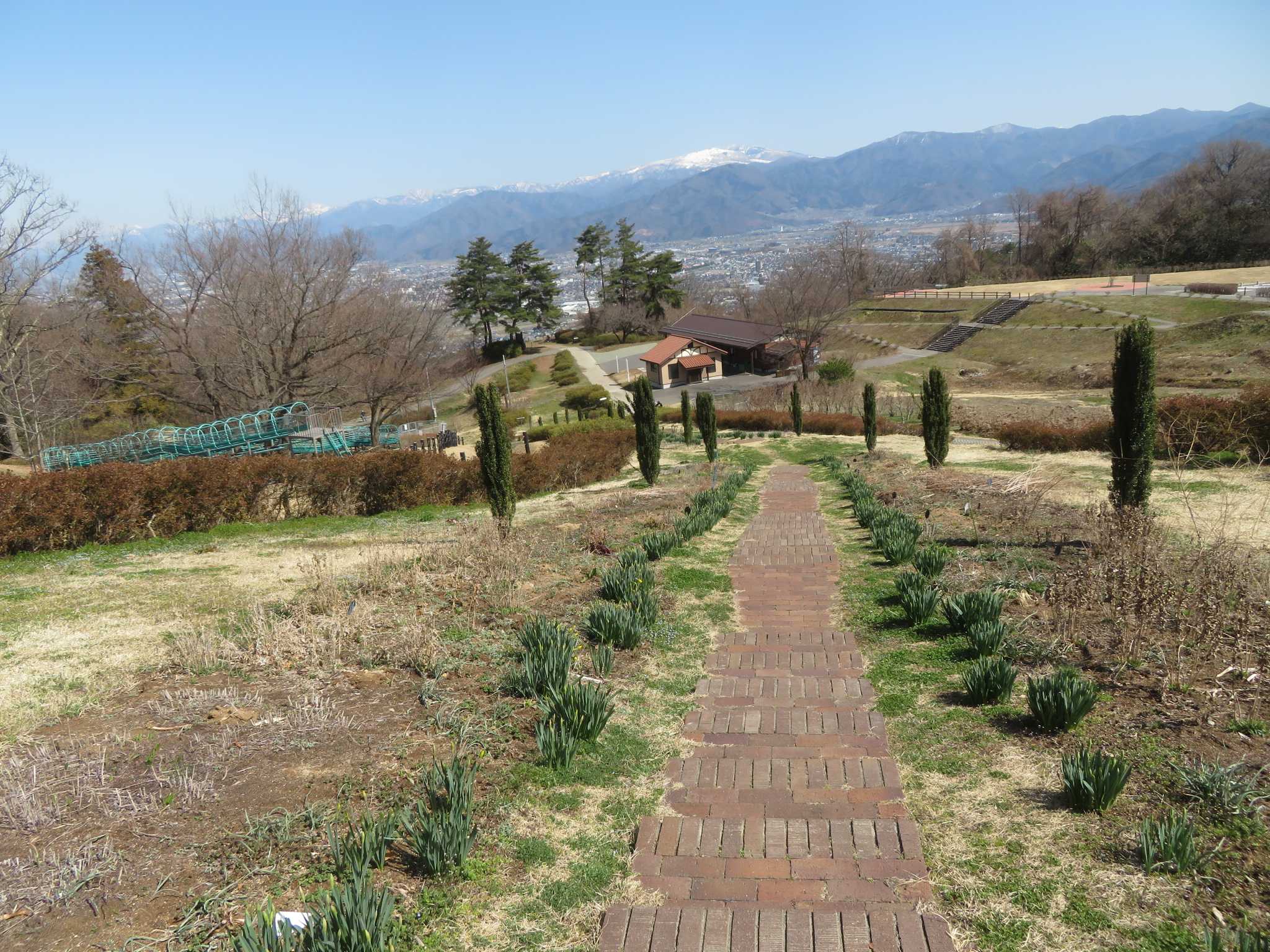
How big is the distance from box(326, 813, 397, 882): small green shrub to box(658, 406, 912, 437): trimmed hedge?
1075 inches

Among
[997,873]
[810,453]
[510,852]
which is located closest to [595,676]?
[510,852]

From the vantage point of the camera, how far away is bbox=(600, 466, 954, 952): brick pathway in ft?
11.1

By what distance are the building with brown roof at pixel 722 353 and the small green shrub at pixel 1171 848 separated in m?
50.3

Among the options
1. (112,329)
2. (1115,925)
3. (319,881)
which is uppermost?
(112,329)

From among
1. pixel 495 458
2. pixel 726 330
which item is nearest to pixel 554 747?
pixel 495 458

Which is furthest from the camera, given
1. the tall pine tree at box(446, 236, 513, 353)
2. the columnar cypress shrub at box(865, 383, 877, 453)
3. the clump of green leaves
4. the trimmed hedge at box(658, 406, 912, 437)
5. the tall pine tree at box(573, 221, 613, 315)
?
the tall pine tree at box(573, 221, 613, 315)

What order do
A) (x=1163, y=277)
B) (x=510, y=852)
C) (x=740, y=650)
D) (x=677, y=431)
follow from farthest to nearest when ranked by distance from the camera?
(x=1163, y=277) → (x=677, y=431) → (x=740, y=650) → (x=510, y=852)

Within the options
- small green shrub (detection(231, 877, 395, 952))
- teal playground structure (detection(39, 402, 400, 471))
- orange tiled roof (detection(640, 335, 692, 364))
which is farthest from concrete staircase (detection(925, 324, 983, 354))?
small green shrub (detection(231, 877, 395, 952))

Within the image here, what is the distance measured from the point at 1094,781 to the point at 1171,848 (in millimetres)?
515

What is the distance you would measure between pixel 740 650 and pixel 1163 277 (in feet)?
224

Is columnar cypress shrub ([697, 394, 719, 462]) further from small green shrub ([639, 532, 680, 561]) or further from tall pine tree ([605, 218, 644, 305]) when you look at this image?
tall pine tree ([605, 218, 644, 305])

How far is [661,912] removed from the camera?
3518 mm

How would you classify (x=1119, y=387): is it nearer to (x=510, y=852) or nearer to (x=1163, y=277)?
(x=510, y=852)

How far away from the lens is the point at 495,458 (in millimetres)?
11398
